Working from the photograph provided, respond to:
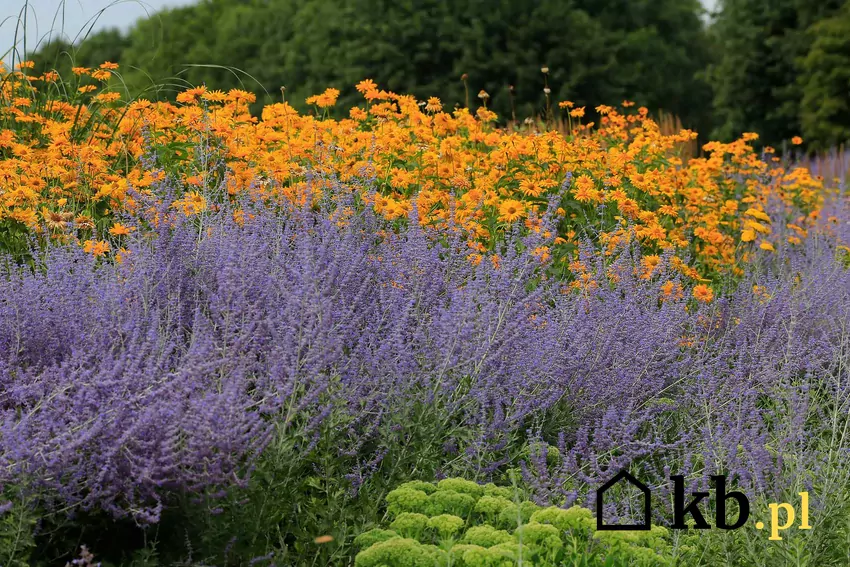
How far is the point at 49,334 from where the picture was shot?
130 inches

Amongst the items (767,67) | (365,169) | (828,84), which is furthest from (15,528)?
(767,67)

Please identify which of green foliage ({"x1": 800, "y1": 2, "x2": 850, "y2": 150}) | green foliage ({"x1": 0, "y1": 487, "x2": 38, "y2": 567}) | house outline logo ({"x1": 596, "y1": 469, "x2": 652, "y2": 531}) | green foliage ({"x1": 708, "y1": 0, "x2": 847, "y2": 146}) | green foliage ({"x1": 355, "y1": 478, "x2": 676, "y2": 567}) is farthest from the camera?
green foliage ({"x1": 708, "y1": 0, "x2": 847, "y2": 146})

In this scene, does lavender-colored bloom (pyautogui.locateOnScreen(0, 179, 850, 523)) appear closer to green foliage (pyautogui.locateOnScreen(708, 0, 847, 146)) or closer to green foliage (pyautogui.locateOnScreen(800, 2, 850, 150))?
green foliage (pyautogui.locateOnScreen(800, 2, 850, 150))

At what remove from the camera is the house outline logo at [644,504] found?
3000mm

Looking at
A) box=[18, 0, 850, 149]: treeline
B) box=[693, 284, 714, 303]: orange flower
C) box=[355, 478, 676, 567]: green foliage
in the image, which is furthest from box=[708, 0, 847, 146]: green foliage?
box=[355, 478, 676, 567]: green foliage

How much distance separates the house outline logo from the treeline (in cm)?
1526

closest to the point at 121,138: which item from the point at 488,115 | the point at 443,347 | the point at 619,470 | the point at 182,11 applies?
the point at 488,115

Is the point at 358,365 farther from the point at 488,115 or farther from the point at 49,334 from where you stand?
the point at 488,115

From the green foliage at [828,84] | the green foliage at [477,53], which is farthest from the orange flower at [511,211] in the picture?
the green foliage at [828,84]

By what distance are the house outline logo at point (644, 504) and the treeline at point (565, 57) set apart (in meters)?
15.3

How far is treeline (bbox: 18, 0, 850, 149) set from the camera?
65.5ft

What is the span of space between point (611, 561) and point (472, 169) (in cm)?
312

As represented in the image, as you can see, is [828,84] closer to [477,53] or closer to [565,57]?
[565,57]

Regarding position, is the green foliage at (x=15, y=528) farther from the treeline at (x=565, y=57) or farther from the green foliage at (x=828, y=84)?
the green foliage at (x=828, y=84)
